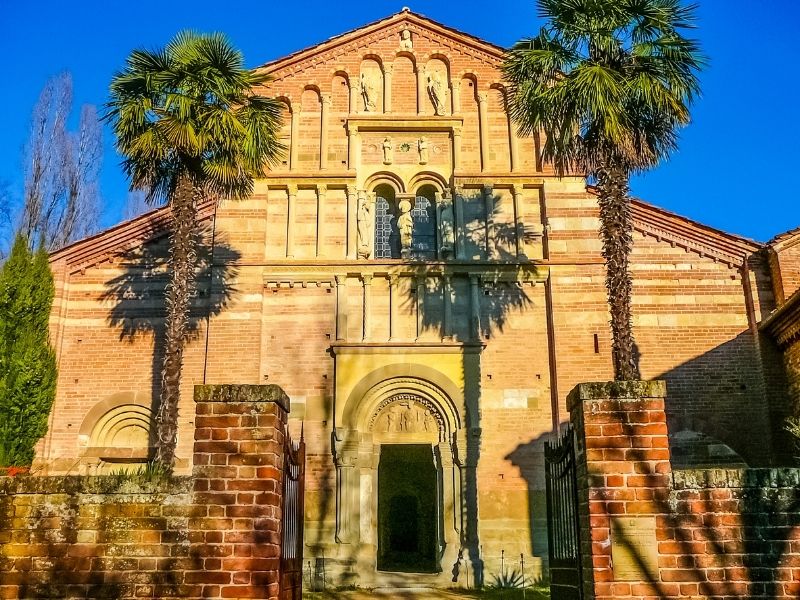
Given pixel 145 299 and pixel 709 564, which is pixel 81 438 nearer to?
pixel 145 299

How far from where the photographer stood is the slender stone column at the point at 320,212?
18337 mm

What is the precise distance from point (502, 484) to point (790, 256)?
27.5 ft

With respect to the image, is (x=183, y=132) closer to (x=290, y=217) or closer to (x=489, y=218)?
(x=290, y=217)

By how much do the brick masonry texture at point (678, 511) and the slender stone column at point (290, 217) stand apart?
43.5ft

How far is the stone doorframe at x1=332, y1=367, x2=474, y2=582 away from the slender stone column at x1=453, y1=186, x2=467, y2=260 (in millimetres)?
2997

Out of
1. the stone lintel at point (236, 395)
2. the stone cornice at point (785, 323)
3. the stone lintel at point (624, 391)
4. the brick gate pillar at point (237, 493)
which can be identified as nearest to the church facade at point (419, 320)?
the stone cornice at point (785, 323)

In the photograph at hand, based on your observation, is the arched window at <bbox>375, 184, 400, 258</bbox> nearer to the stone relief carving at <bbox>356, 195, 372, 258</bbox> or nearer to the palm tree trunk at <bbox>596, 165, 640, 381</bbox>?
Answer: the stone relief carving at <bbox>356, 195, 372, 258</bbox>

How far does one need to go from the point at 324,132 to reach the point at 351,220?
2.50 metres

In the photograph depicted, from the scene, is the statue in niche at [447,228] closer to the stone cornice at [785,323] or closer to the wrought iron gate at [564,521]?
the stone cornice at [785,323]

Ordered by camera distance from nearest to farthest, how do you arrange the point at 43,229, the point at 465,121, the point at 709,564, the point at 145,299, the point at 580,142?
the point at 709,564 < the point at 580,142 < the point at 145,299 < the point at 465,121 < the point at 43,229

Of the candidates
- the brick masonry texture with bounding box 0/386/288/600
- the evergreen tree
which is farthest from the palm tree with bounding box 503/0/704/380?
the evergreen tree

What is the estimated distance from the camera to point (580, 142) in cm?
1403

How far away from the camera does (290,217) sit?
1855 cm

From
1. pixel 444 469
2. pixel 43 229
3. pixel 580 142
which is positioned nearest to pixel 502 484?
pixel 444 469
